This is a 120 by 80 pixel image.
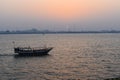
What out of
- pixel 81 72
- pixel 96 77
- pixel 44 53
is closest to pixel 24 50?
pixel 44 53

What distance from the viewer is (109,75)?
41.7 meters

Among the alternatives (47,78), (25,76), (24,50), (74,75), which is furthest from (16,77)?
(24,50)

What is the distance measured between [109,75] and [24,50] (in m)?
38.5

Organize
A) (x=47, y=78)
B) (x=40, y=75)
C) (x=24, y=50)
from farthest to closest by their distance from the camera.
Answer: (x=24, y=50)
(x=40, y=75)
(x=47, y=78)

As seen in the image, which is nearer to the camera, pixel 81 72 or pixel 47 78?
pixel 47 78

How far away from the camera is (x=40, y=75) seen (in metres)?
42.2

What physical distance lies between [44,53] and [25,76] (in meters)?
36.5

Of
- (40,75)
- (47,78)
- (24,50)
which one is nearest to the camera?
(47,78)

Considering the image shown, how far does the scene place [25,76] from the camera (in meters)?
41.2

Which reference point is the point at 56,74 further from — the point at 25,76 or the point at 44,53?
the point at 44,53

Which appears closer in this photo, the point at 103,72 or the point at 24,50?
the point at 103,72

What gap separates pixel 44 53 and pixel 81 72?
3385 cm

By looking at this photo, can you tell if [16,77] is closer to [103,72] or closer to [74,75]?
[74,75]

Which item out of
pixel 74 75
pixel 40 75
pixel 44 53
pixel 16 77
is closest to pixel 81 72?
pixel 74 75
